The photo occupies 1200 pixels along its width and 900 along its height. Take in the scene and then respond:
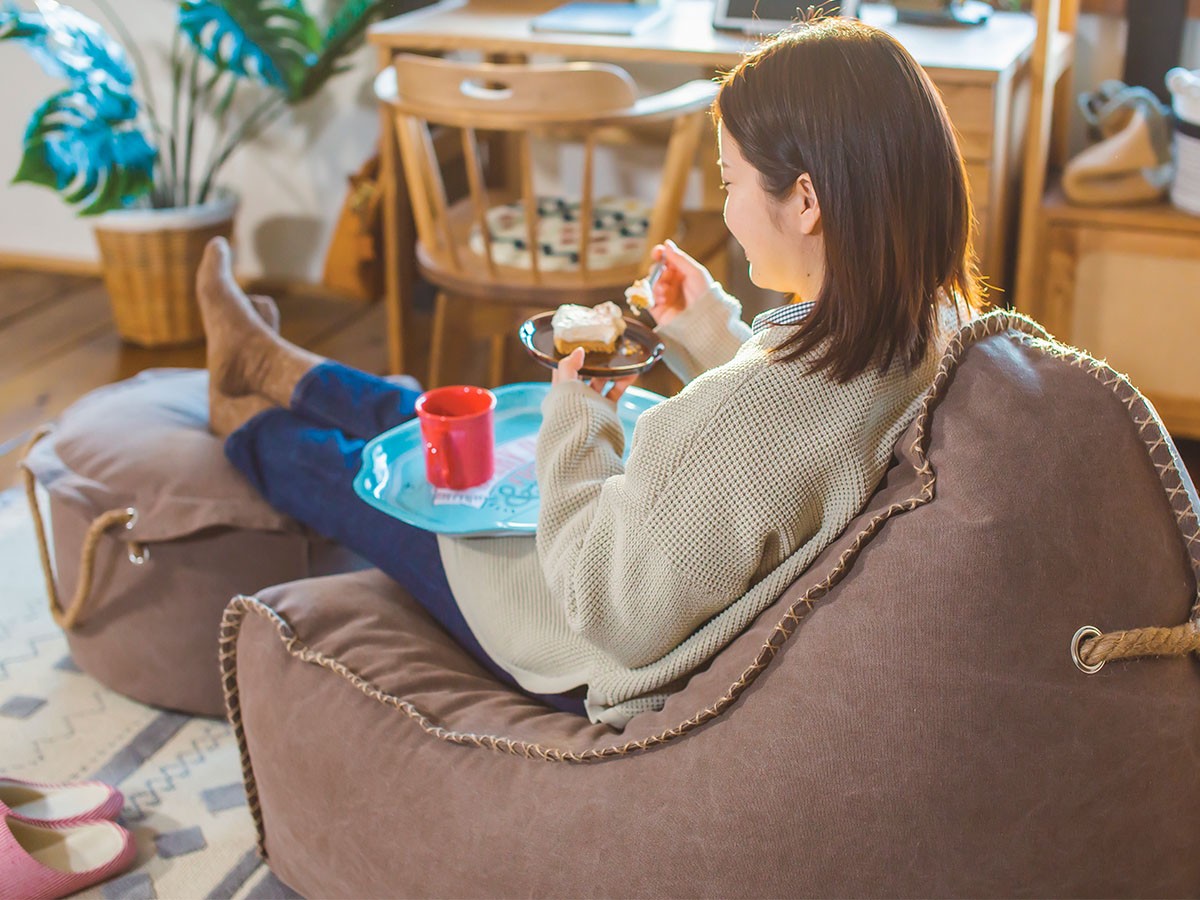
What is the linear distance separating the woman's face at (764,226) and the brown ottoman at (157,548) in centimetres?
80

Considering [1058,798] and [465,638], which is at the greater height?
[1058,798]

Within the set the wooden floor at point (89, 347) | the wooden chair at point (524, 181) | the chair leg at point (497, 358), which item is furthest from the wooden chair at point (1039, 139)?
the chair leg at point (497, 358)

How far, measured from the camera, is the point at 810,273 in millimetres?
1146

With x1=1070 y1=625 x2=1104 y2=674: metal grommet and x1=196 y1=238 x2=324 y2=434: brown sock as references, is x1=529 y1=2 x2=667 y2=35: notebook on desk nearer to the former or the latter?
x1=196 y1=238 x2=324 y2=434: brown sock

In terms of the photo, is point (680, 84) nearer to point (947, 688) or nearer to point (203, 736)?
point (203, 736)

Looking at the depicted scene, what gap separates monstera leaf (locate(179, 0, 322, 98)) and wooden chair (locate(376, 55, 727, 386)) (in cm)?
56

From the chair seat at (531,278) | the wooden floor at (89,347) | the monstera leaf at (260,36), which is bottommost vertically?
the wooden floor at (89,347)

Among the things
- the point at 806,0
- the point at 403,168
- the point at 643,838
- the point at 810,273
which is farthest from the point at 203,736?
the point at 806,0

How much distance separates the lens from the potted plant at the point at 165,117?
2697mm

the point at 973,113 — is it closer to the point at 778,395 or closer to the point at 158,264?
the point at 778,395

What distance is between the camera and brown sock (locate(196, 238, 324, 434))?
1.74 metres

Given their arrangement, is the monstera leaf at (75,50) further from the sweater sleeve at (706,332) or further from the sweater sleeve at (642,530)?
the sweater sleeve at (642,530)

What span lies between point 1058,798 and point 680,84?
7.50 feet

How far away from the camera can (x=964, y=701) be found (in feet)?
3.25
